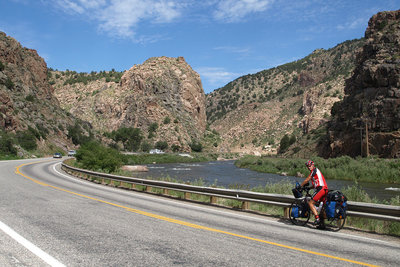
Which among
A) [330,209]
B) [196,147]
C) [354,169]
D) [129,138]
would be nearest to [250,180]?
[354,169]

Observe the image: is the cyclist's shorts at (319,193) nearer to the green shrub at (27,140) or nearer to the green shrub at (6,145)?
the green shrub at (6,145)

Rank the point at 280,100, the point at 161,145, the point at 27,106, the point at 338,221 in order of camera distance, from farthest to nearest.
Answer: the point at 280,100
the point at 161,145
the point at 27,106
the point at 338,221

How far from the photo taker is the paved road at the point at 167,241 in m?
5.10

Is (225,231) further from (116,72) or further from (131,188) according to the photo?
(116,72)

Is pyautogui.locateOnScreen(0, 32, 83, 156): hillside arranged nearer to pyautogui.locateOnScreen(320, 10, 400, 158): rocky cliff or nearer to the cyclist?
pyautogui.locateOnScreen(320, 10, 400, 158): rocky cliff

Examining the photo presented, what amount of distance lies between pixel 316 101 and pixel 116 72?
8221cm

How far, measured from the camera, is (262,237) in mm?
6887

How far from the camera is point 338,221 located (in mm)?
8266

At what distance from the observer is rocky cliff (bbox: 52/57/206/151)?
10006 cm

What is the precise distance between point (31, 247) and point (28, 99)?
7060 cm

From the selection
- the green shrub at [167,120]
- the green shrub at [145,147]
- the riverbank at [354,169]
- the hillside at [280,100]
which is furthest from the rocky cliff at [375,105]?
the green shrub at [167,120]

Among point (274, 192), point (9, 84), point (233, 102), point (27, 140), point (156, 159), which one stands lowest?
point (156, 159)

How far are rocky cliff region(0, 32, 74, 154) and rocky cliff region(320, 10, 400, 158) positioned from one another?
2043 inches

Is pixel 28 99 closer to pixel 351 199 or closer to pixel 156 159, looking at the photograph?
pixel 156 159
